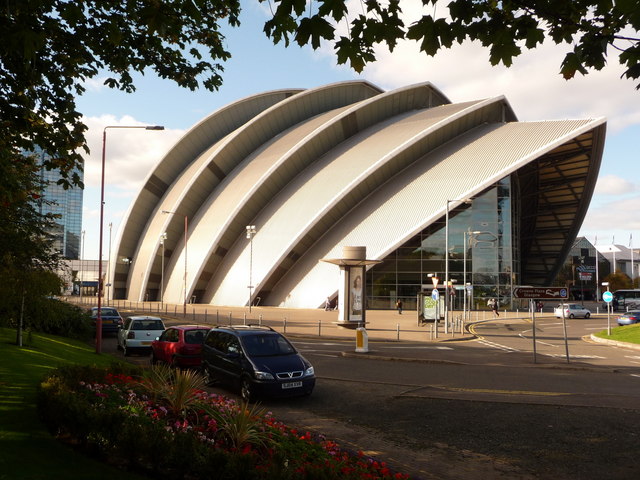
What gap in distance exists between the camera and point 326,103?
68.9 m

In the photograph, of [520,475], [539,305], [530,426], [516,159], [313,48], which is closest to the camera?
[313,48]

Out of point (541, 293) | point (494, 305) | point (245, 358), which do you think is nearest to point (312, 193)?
point (494, 305)

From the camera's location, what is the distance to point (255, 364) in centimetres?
1141

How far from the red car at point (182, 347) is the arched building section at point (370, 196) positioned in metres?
33.2

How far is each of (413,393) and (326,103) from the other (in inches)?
2392

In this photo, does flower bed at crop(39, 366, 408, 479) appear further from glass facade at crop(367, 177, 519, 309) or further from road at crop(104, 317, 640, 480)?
glass facade at crop(367, 177, 519, 309)

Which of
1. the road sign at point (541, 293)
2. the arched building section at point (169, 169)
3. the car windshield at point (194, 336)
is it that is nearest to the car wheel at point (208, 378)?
the car windshield at point (194, 336)

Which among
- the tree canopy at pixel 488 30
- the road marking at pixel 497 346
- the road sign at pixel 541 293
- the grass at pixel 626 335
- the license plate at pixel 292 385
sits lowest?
the road marking at pixel 497 346

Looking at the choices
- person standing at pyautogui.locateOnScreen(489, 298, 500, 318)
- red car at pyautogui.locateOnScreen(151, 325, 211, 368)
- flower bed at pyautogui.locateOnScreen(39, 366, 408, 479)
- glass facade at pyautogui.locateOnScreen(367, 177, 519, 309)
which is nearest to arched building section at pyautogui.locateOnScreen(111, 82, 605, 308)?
glass facade at pyautogui.locateOnScreen(367, 177, 519, 309)

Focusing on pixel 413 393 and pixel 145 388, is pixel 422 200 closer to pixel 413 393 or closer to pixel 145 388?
pixel 413 393

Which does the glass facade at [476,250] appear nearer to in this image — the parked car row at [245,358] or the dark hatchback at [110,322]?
the dark hatchback at [110,322]

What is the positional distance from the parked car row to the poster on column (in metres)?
18.0

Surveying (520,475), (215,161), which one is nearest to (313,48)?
(520,475)

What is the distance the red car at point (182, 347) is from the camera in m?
15.1
